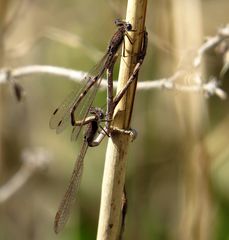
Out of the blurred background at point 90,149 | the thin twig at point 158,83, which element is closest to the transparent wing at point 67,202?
the thin twig at point 158,83

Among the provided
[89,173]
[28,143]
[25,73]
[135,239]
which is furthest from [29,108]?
[25,73]

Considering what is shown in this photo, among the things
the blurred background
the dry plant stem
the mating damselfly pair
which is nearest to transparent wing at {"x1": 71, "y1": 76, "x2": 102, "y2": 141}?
the mating damselfly pair

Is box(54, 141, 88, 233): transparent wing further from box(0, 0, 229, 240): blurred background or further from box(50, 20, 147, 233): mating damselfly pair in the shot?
box(0, 0, 229, 240): blurred background

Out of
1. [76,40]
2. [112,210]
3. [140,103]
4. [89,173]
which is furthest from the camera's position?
[89,173]

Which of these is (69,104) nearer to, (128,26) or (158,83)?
(158,83)

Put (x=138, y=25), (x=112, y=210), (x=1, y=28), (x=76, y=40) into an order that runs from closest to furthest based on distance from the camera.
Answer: (x=138, y=25)
(x=112, y=210)
(x=76, y=40)
(x=1, y=28)

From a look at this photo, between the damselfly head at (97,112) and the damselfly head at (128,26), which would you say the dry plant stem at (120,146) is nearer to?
the damselfly head at (128,26)

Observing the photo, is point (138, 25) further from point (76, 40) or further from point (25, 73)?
point (76, 40)
